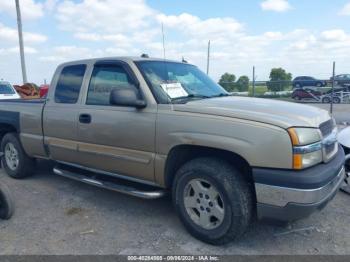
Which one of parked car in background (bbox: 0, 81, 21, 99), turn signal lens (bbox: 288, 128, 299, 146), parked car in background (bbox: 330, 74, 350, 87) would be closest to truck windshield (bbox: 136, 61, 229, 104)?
turn signal lens (bbox: 288, 128, 299, 146)

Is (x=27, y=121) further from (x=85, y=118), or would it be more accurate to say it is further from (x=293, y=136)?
(x=293, y=136)

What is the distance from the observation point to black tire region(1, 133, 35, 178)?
5.69 m

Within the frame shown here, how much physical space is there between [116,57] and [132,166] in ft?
4.52

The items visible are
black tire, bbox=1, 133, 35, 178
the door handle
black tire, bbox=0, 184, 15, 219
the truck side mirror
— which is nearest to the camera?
the truck side mirror

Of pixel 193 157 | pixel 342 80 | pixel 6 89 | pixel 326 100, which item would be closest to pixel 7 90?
pixel 6 89

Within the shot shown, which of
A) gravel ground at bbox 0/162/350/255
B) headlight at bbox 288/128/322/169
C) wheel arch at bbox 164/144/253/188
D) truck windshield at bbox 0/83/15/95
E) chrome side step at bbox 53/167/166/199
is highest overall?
truck windshield at bbox 0/83/15/95

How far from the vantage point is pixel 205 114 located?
3479 mm

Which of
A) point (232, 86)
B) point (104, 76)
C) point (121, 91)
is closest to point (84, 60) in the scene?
point (104, 76)

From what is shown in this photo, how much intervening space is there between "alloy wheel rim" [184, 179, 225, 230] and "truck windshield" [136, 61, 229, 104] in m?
0.96

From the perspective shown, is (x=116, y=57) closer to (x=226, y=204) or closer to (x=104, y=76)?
(x=104, y=76)

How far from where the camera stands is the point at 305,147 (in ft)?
10.1

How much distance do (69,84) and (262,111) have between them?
2761mm

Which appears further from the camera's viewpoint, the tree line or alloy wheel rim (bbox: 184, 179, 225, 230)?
the tree line

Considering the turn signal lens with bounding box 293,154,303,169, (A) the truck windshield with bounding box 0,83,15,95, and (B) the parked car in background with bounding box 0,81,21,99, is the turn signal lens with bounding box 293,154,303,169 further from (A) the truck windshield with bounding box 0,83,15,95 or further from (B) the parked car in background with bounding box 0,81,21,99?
(A) the truck windshield with bounding box 0,83,15,95
